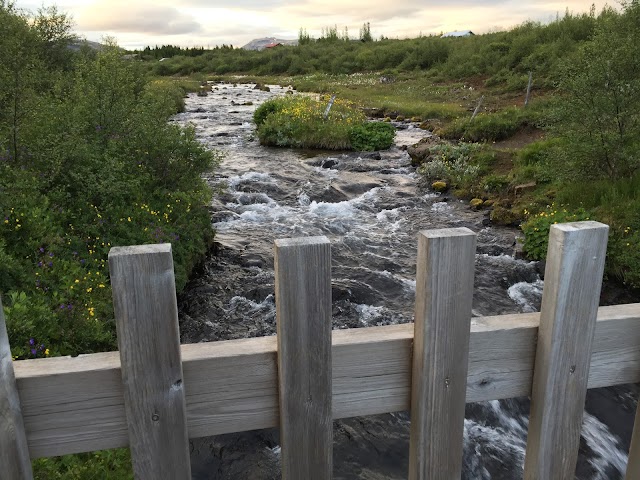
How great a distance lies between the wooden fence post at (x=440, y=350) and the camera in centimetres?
146

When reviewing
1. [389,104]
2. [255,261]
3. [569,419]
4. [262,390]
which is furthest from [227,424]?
[389,104]

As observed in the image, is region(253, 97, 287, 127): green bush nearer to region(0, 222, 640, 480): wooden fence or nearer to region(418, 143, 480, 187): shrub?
region(418, 143, 480, 187): shrub

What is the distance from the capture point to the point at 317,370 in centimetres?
148

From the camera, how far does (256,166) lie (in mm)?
16312

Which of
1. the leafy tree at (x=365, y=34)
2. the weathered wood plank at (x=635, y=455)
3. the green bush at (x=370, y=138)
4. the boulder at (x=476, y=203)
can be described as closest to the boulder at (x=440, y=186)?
the boulder at (x=476, y=203)

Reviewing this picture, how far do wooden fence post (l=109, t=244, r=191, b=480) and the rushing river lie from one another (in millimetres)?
3535

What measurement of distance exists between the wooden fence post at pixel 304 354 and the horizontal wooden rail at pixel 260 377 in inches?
2.2

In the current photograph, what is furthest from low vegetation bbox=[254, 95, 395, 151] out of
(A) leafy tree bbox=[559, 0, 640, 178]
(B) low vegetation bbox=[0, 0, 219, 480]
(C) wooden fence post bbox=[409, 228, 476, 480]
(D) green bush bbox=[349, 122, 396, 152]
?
(C) wooden fence post bbox=[409, 228, 476, 480]

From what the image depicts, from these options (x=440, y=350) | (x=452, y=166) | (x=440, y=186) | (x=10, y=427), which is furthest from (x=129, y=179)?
(x=452, y=166)

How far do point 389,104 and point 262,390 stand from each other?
28.2 m

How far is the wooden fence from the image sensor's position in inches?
54.0

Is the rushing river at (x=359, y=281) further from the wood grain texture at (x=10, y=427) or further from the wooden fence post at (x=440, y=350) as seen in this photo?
the wood grain texture at (x=10, y=427)

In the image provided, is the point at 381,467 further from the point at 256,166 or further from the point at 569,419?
the point at 256,166

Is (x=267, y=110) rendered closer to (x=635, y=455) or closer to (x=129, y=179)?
(x=129, y=179)
